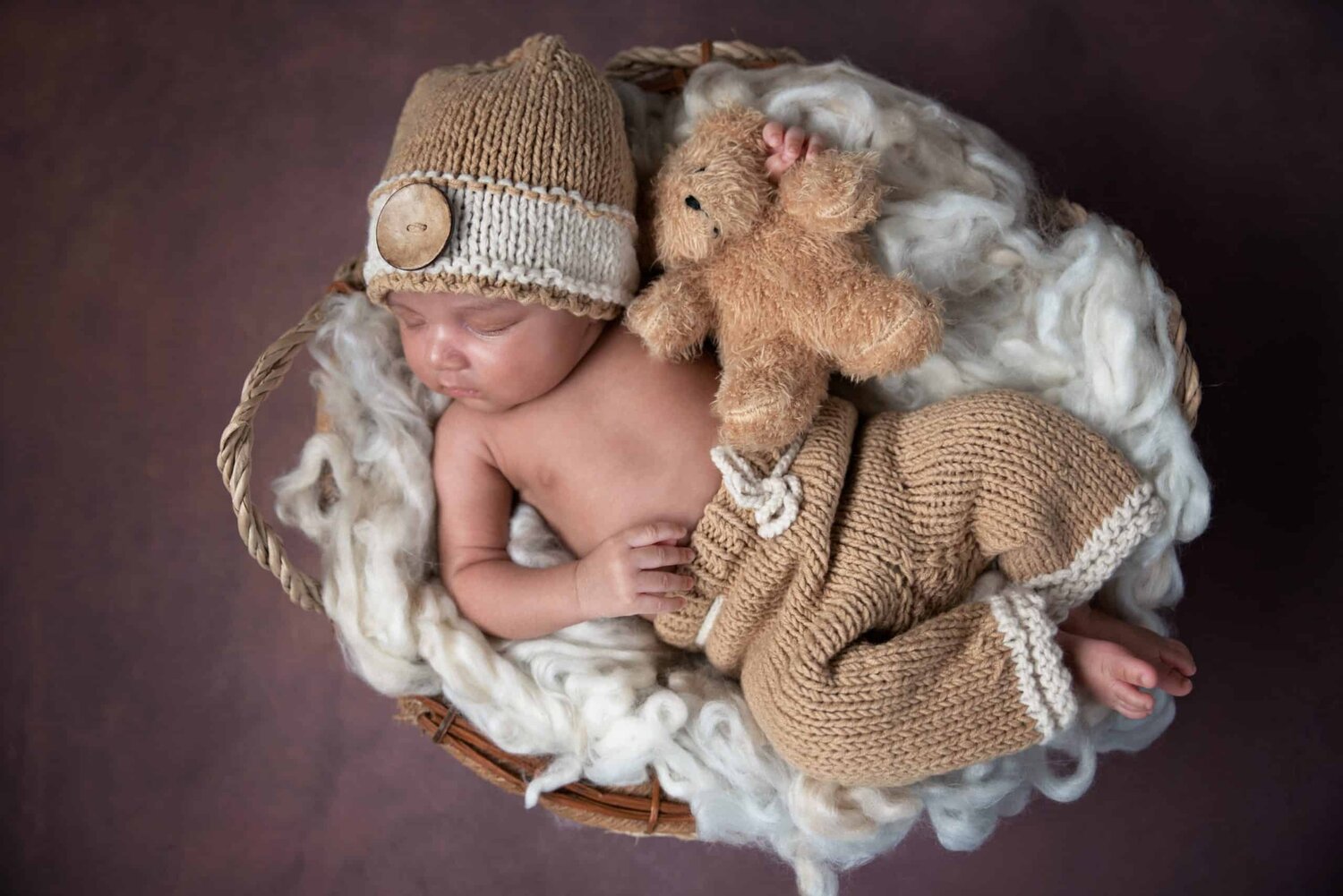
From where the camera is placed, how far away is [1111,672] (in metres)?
1.13

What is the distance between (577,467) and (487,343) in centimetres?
19

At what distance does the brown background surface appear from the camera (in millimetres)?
1697

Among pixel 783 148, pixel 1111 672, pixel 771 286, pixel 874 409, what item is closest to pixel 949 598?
pixel 1111 672

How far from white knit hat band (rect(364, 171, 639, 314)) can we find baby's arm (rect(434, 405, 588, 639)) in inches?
9.9

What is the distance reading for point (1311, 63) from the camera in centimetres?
181

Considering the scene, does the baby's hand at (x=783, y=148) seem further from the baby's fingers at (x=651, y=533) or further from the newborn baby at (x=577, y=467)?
the baby's fingers at (x=651, y=533)

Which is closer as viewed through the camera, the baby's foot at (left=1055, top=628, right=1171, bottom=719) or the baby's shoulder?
the baby's foot at (left=1055, top=628, right=1171, bottom=719)

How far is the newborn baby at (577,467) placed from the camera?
3.92 feet

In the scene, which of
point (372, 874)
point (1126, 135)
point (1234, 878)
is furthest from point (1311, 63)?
point (372, 874)

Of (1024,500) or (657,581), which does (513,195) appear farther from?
(1024,500)

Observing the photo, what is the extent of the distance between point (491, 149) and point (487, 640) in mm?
627

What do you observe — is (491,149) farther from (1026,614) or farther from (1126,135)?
(1126,135)

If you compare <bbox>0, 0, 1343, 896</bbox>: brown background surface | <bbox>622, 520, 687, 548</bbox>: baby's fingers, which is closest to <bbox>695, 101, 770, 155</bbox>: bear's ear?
<bbox>622, 520, 687, 548</bbox>: baby's fingers

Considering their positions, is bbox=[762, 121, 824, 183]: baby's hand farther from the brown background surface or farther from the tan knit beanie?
the brown background surface
